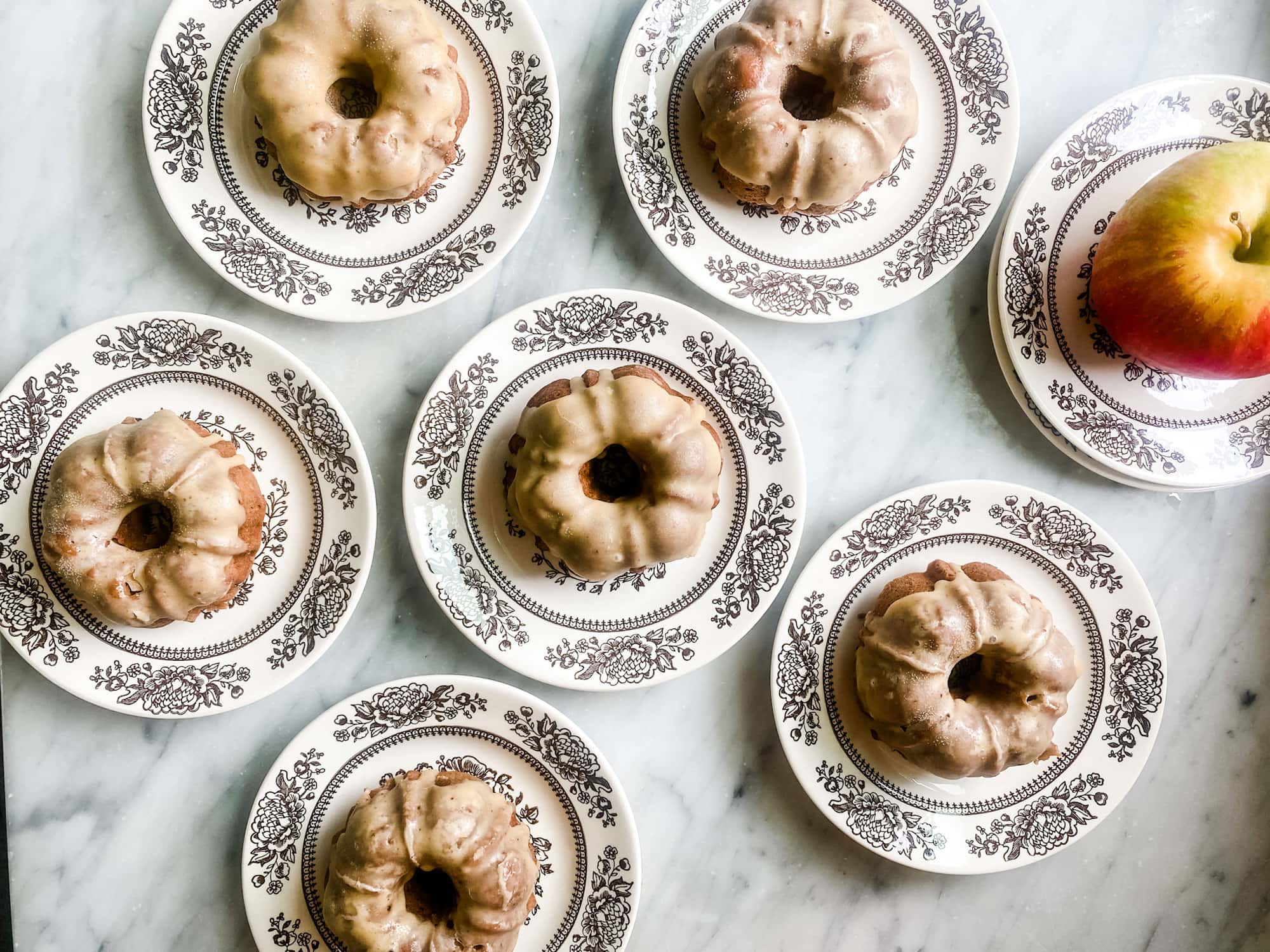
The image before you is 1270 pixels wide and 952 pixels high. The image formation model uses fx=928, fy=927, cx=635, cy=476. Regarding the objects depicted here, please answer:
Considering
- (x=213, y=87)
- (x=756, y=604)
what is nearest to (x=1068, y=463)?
(x=756, y=604)

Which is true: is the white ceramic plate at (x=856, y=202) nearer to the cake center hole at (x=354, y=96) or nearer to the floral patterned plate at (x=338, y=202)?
the floral patterned plate at (x=338, y=202)

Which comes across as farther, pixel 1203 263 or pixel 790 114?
pixel 790 114

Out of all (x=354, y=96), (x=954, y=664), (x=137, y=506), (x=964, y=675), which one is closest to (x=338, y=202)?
(x=354, y=96)

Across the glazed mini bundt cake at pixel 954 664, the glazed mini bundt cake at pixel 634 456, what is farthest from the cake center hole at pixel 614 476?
the glazed mini bundt cake at pixel 954 664

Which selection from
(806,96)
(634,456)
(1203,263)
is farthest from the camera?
(806,96)

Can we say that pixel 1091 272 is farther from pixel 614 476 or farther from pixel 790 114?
pixel 614 476

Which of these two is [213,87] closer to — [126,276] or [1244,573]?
[126,276]
